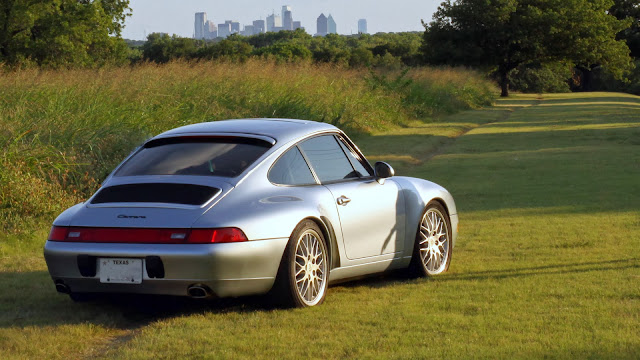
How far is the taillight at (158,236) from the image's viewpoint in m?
6.21

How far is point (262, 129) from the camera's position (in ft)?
24.3

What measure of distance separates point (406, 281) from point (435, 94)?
3585 centimetres

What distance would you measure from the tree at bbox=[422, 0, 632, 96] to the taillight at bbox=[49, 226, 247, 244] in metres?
60.2

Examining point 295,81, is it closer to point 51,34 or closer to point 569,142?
point 569,142

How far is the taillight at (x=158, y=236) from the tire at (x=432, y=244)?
2293 millimetres

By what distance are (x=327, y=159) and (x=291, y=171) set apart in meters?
0.58

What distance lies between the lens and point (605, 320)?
251 inches

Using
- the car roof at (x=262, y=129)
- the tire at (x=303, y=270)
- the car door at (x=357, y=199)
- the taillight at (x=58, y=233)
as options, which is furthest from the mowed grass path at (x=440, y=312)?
the car roof at (x=262, y=129)

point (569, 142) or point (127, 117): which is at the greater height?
point (127, 117)

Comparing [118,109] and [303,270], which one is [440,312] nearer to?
[303,270]

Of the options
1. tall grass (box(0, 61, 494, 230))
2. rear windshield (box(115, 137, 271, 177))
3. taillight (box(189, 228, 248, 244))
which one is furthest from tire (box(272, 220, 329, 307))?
tall grass (box(0, 61, 494, 230))

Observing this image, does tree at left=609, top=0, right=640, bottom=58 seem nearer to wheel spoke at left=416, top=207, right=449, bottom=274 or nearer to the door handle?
wheel spoke at left=416, top=207, right=449, bottom=274

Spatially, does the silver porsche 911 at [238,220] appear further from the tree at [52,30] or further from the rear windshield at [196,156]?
the tree at [52,30]

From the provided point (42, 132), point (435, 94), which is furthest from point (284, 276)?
point (435, 94)
